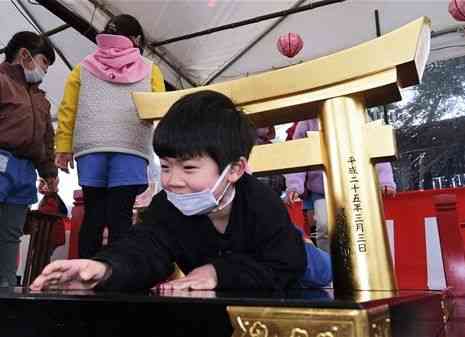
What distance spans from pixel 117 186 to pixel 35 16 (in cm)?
230

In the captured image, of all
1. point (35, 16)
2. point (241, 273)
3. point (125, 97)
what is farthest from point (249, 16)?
point (241, 273)

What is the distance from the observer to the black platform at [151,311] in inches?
12.8

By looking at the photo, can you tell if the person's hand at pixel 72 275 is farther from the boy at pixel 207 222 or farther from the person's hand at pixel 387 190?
the person's hand at pixel 387 190

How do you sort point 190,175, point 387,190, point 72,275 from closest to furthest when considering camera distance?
point 72,275, point 190,175, point 387,190

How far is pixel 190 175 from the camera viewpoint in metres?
0.64

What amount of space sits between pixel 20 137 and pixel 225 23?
2.27 metres

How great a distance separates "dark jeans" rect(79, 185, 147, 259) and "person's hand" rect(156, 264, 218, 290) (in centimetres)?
53

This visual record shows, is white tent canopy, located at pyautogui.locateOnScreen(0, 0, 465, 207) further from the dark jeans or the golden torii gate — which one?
the golden torii gate

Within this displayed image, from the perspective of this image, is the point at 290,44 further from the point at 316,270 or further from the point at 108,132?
the point at 316,270

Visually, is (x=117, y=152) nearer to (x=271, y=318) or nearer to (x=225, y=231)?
(x=225, y=231)

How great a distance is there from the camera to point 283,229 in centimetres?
67

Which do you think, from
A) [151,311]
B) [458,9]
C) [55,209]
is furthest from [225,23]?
[151,311]

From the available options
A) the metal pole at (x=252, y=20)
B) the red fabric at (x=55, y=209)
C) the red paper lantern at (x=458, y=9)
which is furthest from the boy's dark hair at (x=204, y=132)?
the metal pole at (x=252, y=20)

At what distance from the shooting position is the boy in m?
0.59
